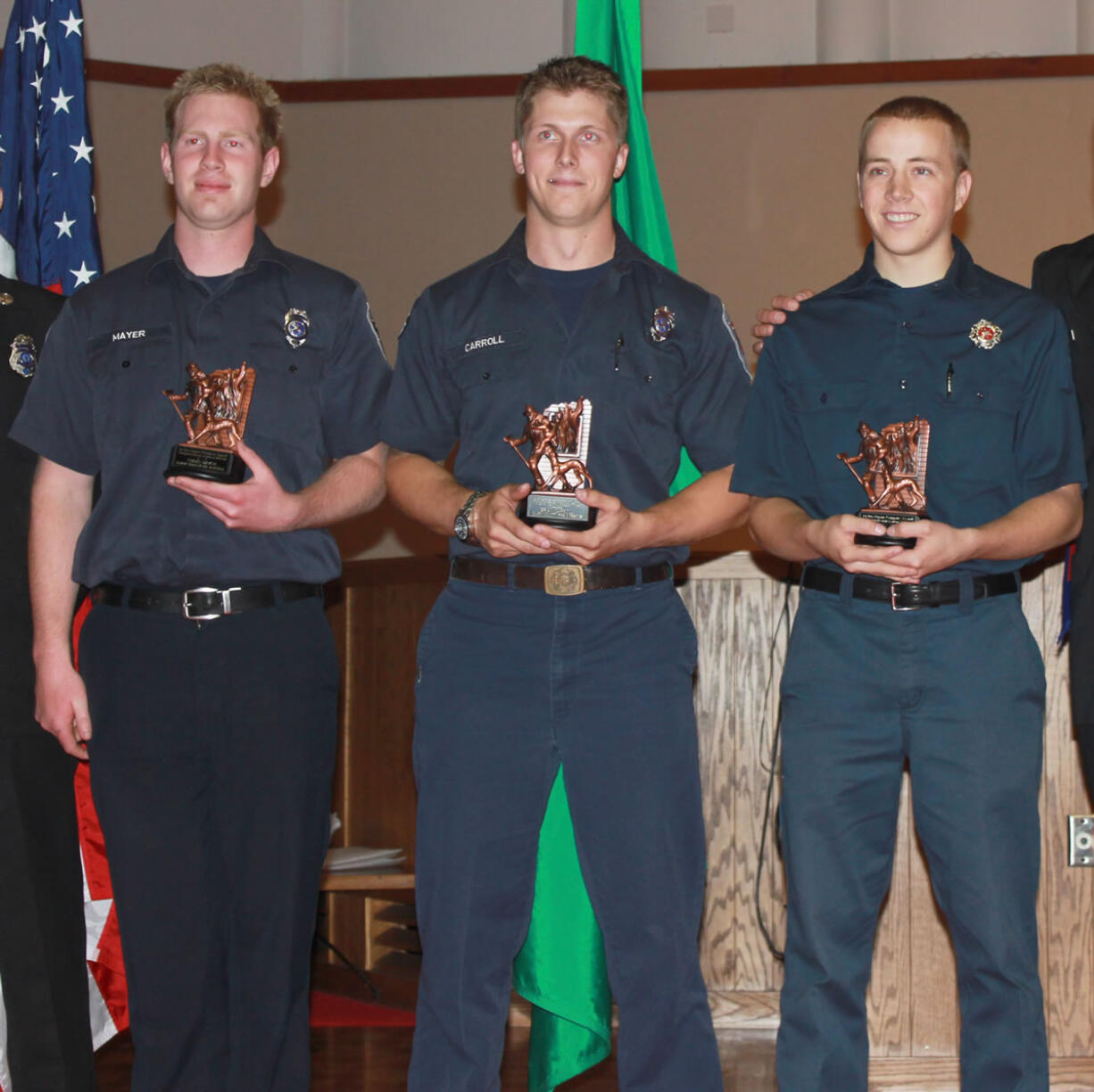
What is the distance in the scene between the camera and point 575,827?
2.64m

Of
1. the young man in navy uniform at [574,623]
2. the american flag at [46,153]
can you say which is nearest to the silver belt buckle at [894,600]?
the young man in navy uniform at [574,623]

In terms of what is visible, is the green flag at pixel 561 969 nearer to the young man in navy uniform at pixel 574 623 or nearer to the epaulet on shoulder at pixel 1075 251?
the young man in navy uniform at pixel 574 623

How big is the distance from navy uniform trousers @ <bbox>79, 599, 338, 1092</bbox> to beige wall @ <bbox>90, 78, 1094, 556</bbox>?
2996 mm

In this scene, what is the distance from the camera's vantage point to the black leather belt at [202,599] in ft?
8.88

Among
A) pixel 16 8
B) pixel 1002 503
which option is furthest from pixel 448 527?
pixel 16 8

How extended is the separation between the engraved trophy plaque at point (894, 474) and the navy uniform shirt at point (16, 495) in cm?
165

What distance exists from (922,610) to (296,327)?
1311 mm

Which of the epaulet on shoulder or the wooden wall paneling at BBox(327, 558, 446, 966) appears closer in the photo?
the epaulet on shoulder

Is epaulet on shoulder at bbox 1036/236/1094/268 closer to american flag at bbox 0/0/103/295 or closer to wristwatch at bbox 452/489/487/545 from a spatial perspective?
wristwatch at bbox 452/489/487/545

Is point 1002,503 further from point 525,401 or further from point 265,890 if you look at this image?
point 265,890

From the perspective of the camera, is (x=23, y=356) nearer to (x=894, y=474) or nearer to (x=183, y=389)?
(x=183, y=389)

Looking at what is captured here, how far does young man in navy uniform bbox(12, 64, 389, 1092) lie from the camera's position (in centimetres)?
266

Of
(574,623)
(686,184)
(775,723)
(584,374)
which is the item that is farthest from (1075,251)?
(686,184)

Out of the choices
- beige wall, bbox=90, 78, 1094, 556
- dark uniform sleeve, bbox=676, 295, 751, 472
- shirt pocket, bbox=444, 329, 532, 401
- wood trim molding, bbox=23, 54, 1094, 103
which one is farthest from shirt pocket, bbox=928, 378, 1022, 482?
wood trim molding, bbox=23, 54, 1094, 103
